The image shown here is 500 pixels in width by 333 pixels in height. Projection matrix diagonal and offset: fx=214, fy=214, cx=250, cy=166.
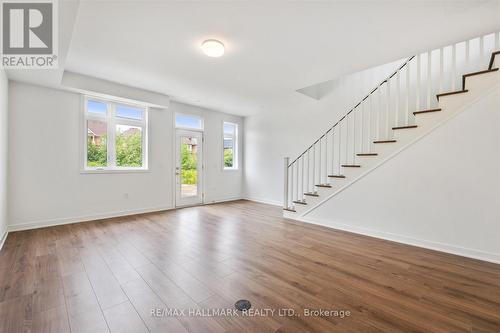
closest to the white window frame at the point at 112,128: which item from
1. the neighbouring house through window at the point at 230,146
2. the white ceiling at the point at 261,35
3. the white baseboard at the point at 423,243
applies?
the white ceiling at the point at 261,35

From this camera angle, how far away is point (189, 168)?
627 centimetres

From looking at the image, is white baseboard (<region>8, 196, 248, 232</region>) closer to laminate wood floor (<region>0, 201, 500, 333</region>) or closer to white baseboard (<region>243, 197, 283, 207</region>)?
laminate wood floor (<region>0, 201, 500, 333</region>)

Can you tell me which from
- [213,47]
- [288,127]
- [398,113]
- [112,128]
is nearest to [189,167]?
[112,128]

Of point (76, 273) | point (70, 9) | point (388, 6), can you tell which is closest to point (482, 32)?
point (388, 6)

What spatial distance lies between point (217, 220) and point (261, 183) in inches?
105

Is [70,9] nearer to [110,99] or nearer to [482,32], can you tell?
[110,99]

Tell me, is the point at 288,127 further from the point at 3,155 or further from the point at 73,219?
the point at 3,155

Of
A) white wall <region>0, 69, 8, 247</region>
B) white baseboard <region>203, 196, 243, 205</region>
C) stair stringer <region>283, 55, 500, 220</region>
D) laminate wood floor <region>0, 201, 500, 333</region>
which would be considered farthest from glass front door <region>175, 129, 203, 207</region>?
stair stringer <region>283, 55, 500, 220</region>

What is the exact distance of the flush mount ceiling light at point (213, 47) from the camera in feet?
9.28

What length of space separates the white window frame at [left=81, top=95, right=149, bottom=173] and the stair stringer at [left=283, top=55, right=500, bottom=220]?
14.2ft

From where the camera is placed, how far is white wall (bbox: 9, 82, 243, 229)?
383cm
